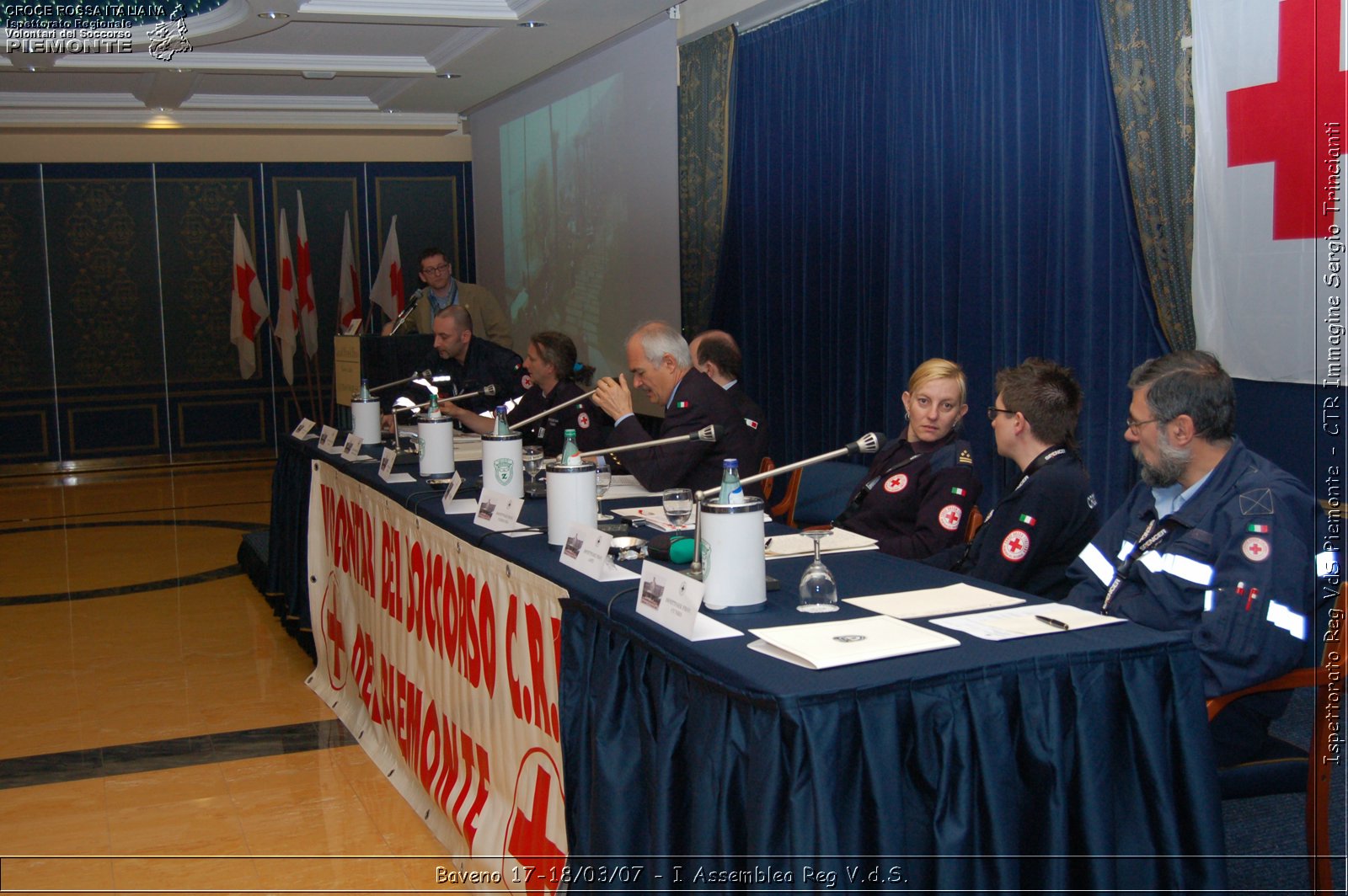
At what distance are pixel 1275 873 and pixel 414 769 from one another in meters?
2.03

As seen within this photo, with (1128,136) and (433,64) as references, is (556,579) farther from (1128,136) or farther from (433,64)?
(433,64)

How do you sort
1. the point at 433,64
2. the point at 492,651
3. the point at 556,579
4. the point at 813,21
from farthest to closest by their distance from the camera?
the point at 433,64, the point at 813,21, the point at 492,651, the point at 556,579

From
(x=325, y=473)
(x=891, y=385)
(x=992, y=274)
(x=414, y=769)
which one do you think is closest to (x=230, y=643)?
(x=325, y=473)

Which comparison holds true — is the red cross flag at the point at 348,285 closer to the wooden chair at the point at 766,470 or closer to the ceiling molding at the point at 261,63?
the ceiling molding at the point at 261,63

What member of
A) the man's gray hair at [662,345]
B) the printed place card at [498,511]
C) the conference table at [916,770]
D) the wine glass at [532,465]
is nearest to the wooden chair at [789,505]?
the man's gray hair at [662,345]

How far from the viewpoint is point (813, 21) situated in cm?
537

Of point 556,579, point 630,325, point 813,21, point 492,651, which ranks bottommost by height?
point 492,651

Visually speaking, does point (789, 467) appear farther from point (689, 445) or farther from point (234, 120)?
point (234, 120)

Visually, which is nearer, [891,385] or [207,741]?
[207,741]

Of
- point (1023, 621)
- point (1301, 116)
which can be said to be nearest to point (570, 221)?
point (1301, 116)

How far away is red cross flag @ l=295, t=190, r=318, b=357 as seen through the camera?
991 cm

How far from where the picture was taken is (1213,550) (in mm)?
2129

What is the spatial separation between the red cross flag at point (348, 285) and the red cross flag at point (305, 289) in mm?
228

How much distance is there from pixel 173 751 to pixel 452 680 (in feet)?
3.71
